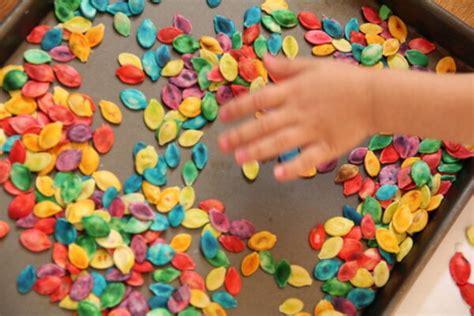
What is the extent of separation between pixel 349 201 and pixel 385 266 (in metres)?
0.08

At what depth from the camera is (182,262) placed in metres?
0.64

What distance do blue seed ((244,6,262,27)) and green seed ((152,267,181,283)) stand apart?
288 millimetres

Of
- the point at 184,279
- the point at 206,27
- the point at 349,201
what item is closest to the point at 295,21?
the point at 206,27

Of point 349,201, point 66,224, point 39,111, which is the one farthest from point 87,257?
point 349,201

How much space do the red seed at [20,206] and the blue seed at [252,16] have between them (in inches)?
12.0

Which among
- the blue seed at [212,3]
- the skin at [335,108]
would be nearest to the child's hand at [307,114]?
the skin at [335,108]

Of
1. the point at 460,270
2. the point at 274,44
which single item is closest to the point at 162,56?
the point at 274,44

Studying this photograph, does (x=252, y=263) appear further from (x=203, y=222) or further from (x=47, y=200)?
(x=47, y=200)

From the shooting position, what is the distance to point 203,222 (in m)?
0.66

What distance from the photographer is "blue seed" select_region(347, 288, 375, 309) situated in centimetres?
67

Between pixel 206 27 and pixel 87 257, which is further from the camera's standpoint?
pixel 206 27

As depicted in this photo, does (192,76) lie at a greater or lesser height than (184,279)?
greater

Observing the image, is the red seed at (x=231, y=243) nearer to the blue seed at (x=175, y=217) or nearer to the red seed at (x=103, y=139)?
the blue seed at (x=175, y=217)

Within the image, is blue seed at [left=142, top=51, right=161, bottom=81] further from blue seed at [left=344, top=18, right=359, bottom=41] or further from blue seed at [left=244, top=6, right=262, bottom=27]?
blue seed at [left=344, top=18, right=359, bottom=41]
